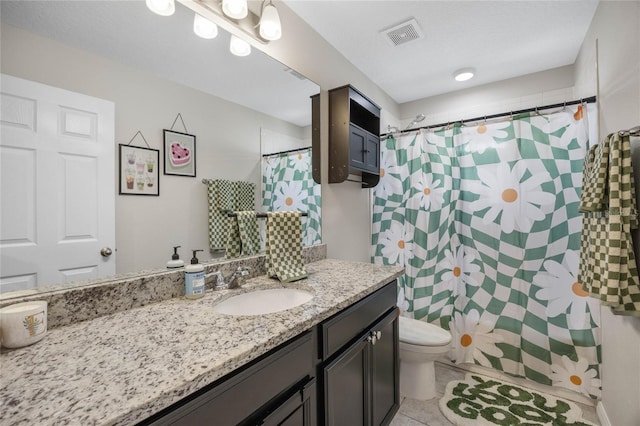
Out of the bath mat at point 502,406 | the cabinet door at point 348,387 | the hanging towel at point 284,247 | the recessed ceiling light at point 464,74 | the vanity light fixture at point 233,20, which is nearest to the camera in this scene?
the cabinet door at point 348,387

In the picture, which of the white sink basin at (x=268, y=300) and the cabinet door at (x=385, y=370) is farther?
the cabinet door at (x=385, y=370)

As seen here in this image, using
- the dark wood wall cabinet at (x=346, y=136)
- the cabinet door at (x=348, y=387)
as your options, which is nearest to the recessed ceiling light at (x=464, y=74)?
the dark wood wall cabinet at (x=346, y=136)

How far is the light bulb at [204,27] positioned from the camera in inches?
45.1

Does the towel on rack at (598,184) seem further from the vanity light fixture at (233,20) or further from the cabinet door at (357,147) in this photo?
the vanity light fixture at (233,20)

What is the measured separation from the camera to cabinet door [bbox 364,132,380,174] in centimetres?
206

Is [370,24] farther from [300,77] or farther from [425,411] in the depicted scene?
[425,411]

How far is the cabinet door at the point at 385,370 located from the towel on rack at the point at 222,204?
0.84 m

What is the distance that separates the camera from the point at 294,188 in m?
1.68

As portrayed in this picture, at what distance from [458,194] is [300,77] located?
58.3 inches

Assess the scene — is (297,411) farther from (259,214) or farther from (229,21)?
(229,21)

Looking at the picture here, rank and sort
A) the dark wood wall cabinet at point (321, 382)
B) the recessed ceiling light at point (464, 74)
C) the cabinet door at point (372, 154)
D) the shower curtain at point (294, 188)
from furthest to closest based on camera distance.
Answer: the recessed ceiling light at point (464, 74) < the cabinet door at point (372, 154) < the shower curtain at point (294, 188) < the dark wood wall cabinet at point (321, 382)

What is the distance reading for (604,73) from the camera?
1532 millimetres

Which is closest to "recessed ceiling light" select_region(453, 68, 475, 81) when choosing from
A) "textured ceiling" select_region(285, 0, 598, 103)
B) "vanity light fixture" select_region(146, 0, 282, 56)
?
"textured ceiling" select_region(285, 0, 598, 103)

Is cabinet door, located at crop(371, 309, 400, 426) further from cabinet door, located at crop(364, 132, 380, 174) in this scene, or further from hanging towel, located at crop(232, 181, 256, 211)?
cabinet door, located at crop(364, 132, 380, 174)
